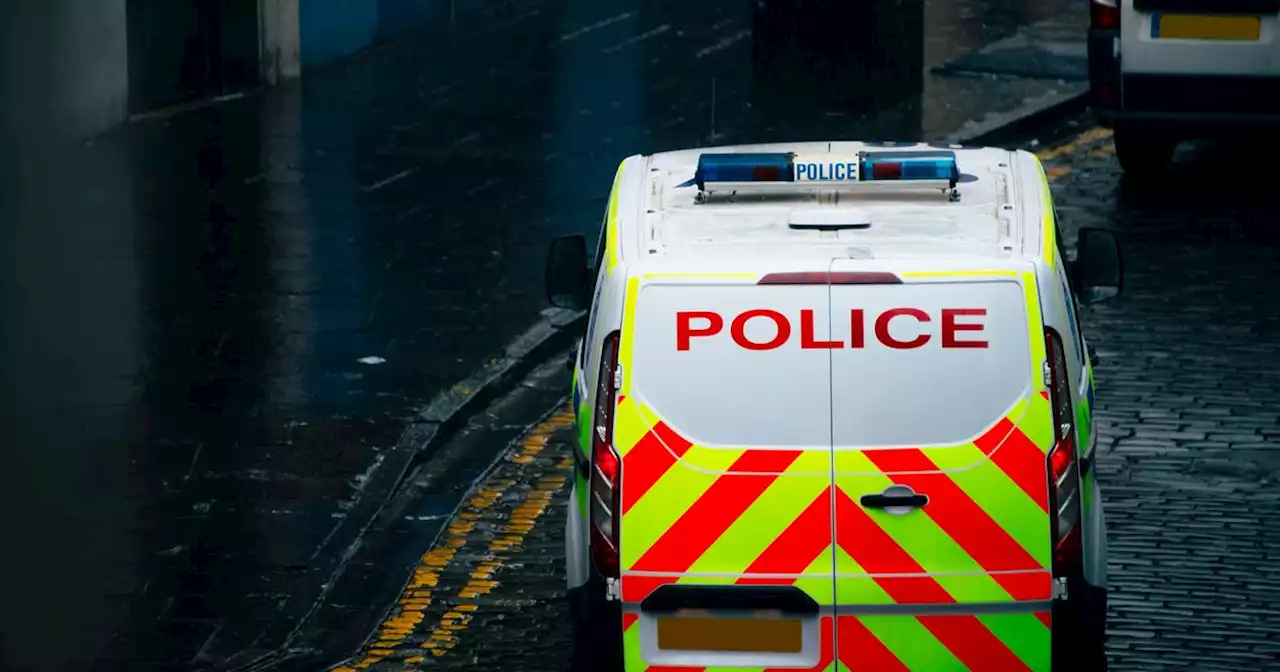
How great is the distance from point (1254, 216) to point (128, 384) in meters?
7.22

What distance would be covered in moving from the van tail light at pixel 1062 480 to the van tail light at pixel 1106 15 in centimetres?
882

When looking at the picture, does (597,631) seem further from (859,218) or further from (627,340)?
(859,218)

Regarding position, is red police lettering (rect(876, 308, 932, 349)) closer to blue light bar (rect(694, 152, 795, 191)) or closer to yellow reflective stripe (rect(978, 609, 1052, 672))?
yellow reflective stripe (rect(978, 609, 1052, 672))

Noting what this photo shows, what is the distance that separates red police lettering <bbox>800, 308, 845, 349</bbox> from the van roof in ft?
0.88

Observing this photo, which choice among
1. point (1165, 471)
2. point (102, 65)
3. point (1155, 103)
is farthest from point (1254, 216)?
point (102, 65)

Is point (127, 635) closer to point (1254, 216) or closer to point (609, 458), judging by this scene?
point (609, 458)

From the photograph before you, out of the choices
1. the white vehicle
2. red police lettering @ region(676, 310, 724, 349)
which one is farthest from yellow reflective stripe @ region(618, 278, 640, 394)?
the white vehicle

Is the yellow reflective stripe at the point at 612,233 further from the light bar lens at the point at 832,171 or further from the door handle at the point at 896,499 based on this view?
the door handle at the point at 896,499

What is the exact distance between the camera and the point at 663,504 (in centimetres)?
684

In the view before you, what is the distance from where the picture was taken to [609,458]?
6.94 m

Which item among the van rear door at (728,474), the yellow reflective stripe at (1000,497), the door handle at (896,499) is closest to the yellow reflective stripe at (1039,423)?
the yellow reflective stripe at (1000,497)

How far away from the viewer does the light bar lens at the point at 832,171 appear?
24.6 ft

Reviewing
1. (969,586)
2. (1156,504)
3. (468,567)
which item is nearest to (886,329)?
(969,586)

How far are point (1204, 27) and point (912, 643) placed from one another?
357 inches
